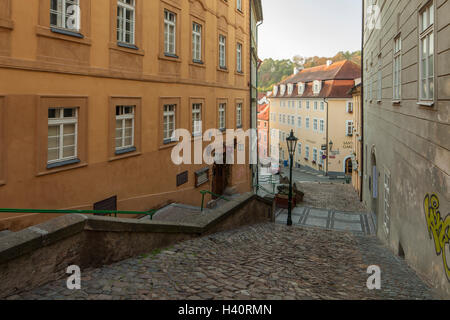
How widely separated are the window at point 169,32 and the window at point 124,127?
9.72 ft

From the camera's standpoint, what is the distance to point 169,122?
13.5 meters

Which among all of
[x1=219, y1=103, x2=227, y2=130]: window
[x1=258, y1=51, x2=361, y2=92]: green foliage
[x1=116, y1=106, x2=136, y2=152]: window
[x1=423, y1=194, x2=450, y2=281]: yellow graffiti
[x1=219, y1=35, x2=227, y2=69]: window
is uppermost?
[x1=258, y1=51, x2=361, y2=92]: green foliage

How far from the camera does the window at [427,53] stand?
6574mm

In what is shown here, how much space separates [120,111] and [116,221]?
523 cm

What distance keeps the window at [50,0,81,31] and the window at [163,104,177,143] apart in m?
4.72

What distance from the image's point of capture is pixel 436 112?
619 cm

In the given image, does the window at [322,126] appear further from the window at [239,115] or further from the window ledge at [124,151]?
the window ledge at [124,151]

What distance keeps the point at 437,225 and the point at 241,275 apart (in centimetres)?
325

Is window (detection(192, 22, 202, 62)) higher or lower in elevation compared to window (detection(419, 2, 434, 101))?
higher

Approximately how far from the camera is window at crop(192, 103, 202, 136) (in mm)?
15345

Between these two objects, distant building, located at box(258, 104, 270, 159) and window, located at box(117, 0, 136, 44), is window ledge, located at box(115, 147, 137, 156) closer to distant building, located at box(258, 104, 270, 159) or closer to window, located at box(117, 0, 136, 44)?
window, located at box(117, 0, 136, 44)

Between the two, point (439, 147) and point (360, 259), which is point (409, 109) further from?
point (360, 259)

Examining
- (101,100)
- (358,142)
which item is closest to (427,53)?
(101,100)

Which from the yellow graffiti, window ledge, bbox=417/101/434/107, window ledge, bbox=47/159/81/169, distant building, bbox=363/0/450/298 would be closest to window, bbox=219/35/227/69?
distant building, bbox=363/0/450/298
